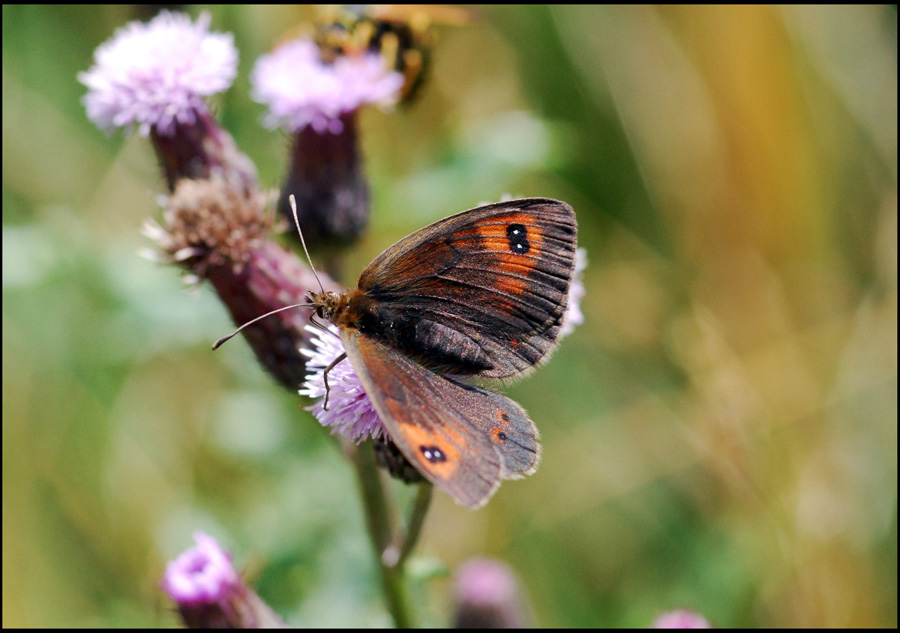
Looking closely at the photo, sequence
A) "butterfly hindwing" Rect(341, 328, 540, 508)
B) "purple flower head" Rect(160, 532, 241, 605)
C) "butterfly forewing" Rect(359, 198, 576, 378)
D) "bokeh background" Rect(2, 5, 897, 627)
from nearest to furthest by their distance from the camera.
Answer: "butterfly hindwing" Rect(341, 328, 540, 508), "butterfly forewing" Rect(359, 198, 576, 378), "purple flower head" Rect(160, 532, 241, 605), "bokeh background" Rect(2, 5, 897, 627)

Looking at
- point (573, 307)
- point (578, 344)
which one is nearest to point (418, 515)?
point (573, 307)

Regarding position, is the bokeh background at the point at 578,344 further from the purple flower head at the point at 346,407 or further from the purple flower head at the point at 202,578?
the purple flower head at the point at 346,407

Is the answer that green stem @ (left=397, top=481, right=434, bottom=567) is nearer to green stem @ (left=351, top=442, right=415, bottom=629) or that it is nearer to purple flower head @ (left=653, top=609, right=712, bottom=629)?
green stem @ (left=351, top=442, right=415, bottom=629)

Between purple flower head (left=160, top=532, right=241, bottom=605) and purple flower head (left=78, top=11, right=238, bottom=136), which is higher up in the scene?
purple flower head (left=78, top=11, right=238, bottom=136)

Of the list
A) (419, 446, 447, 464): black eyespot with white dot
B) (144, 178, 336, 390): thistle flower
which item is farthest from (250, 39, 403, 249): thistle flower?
(419, 446, 447, 464): black eyespot with white dot

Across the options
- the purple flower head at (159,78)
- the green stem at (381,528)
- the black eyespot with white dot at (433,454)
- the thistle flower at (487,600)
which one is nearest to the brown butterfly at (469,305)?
the black eyespot with white dot at (433,454)

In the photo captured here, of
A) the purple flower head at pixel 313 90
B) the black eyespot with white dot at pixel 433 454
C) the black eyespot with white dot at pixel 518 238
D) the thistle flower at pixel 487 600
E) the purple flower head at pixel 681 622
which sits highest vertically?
the purple flower head at pixel 313 90
